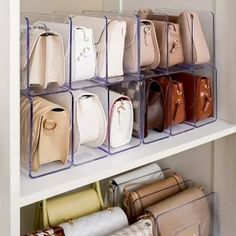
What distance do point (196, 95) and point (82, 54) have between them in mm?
403

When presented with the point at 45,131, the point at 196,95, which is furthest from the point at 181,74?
the point at 45,131

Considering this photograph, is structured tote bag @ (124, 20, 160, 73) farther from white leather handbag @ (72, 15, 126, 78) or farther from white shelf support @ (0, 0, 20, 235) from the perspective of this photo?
white shelf support @ (0, 0, 20, 235)

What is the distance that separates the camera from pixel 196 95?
49.0 inches

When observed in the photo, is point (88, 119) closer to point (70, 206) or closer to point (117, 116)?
point (117, 116)

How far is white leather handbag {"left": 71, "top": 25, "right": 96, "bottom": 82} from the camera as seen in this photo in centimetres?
97

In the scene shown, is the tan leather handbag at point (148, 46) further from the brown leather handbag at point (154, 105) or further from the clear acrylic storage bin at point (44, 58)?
the clear acrylic storage bin at point (44, 58)

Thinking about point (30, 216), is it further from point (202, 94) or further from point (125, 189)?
point (202, 94)

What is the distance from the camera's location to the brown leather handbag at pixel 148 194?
1.28 m

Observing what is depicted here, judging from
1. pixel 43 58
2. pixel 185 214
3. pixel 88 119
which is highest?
pixel 43 58

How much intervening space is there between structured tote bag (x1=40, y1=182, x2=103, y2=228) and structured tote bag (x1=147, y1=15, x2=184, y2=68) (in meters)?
0.41

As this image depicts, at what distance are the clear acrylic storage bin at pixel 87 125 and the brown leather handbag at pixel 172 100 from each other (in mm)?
196

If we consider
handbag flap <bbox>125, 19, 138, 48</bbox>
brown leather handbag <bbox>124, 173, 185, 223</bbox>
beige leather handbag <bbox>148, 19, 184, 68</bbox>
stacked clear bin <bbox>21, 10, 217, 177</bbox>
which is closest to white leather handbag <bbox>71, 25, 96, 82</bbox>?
stacked clear bin <bbox>21, 10, 217, 177</bbox>

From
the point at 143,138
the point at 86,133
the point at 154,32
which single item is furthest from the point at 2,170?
the point at 154,32

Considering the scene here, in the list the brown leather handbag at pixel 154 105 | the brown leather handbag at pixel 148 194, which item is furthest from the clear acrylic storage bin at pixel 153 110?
the brown leather handbag at pixel 148 194
